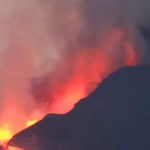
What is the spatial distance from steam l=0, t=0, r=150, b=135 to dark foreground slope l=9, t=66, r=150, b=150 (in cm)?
334

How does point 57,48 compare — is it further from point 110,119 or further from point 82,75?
point 110,119

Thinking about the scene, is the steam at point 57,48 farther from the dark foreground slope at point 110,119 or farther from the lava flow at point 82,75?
the dark foreground slope at point 110,119

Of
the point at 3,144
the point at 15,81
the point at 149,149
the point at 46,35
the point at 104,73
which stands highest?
the point at 46,35

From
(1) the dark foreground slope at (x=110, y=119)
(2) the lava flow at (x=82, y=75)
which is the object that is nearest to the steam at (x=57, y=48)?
(2) the lava flow at (x=82, y=75)

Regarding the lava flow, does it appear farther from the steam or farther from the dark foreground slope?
the dark foreground slope

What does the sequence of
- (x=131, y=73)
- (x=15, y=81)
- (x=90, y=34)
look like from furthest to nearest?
1. (x=131, y=73)
2. (x=90, y=34)
3. (x=15, y=81)

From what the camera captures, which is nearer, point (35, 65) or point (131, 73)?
point (35, 65)

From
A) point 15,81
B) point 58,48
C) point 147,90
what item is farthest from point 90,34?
point 147,90

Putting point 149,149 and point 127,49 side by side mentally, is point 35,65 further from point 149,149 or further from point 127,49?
point 149,149

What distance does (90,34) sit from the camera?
8.91 m

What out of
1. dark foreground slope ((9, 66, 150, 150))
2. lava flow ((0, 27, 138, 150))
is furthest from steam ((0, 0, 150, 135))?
dark foreground slope ((9, 66, 150, 150))

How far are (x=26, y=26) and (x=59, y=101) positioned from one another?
→ 1981mm

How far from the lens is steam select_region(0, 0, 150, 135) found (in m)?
8.20

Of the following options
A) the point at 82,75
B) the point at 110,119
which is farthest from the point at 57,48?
the point at 110,119
